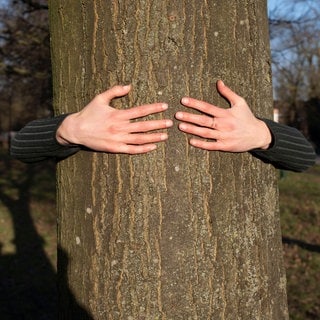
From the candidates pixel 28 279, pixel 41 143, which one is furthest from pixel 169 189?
pixel 28 279

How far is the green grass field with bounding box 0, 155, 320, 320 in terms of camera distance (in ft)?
16.9

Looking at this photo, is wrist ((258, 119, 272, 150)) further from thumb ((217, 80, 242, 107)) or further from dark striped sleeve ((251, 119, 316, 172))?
thumb ((217, 80, 242, 107))

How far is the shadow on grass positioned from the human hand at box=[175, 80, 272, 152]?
2.35ft

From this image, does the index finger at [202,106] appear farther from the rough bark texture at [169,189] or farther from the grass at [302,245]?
the grass at [302,245]

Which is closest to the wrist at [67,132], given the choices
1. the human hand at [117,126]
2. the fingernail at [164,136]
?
the human hand at [117,126]

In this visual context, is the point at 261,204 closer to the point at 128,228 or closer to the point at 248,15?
the point at 128,228

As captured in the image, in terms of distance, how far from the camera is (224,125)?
1.66 metres

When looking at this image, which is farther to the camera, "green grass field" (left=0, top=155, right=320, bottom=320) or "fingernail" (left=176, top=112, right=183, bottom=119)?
"green grass field" (left=0, top=155, right=320, bottom=320)

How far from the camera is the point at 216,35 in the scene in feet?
5.54

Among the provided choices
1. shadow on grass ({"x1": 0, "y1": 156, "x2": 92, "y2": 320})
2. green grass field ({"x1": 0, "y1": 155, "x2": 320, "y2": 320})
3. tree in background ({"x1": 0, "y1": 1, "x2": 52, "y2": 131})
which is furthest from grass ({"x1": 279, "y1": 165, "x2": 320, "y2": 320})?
tree in background ({"x1": 0, "y1": 1, "x2": 52, "y2": 131})

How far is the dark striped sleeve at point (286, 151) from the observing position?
5.80 ft

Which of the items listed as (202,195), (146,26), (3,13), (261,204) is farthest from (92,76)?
(3,13)

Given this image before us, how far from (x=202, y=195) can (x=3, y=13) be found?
41.8ft

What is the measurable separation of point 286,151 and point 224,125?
1.02ft
